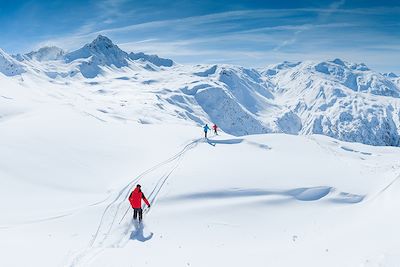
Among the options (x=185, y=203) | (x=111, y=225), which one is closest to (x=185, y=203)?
(x=185, y=203)

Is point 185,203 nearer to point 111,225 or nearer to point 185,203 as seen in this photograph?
point 185,203

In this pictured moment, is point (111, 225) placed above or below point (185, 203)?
above

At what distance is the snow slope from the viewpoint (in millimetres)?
13969

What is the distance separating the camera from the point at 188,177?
24.1 metres

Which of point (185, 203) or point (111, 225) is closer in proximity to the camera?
point (111, 225)

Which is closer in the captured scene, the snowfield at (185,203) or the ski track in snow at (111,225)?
the ski track in snow at (111,225)

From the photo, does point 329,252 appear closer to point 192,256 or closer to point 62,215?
point 192,256

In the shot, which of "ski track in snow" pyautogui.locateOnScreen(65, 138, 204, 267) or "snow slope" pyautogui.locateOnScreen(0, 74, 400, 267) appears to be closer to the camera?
"ski track in snow" pyautogui.locateOnScreen(65, 138, 204, 267)

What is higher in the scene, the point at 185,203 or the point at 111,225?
the point at 111,225

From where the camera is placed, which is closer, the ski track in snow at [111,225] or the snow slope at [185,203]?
the ski track in snow at [111,225]

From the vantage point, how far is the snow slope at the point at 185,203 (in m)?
14.0

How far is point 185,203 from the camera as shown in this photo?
20.6m

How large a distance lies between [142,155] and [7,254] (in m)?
18.6

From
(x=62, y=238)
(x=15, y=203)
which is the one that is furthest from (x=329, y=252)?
(x=15, y=203)
